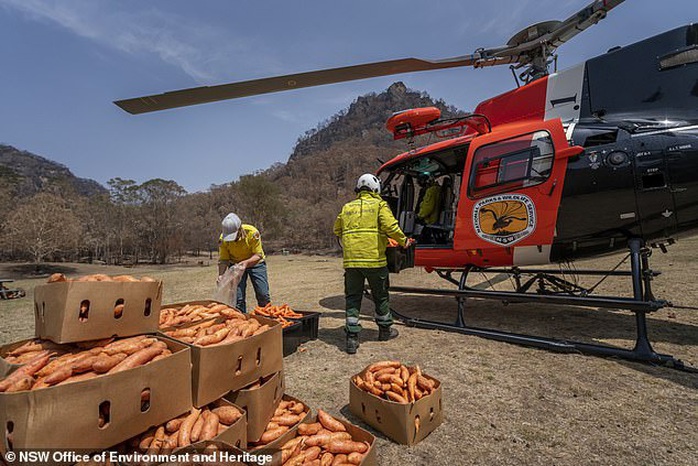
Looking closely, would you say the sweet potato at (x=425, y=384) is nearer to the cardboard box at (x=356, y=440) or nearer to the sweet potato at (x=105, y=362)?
the cardboard box at (x=356, y=440)

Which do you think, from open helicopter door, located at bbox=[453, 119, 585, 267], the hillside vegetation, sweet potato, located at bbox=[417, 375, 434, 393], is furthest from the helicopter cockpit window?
the hillside vegetation

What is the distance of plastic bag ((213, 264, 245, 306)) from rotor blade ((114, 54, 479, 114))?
2.33 meters

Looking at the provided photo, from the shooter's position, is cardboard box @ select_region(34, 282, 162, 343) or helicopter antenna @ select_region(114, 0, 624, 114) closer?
cardboard box @ select_region(34, 282, 162, 343)

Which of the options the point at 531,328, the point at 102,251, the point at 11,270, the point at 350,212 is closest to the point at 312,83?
the point at 350,212

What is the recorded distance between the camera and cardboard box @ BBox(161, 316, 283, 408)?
215cm

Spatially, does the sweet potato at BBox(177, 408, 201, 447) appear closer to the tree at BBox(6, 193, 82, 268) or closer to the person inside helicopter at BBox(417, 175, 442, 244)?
the person inside helicopter at BBox(417, 175, 442, 244)

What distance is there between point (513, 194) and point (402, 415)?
11.4 ft

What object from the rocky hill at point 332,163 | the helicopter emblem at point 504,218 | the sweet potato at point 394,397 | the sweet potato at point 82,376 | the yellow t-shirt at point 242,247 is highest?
the rocky hill at point 332,163

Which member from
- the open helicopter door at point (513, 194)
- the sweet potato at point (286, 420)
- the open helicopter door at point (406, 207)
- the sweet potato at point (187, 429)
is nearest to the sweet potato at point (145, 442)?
the sweet potato at point (187, 429)

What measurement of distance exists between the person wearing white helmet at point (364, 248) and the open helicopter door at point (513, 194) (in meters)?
1.29

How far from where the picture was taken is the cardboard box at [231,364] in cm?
215

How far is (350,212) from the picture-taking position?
447cm

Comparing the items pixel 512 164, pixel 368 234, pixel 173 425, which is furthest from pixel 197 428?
pixel 512 164

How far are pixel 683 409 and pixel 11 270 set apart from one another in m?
35.2
